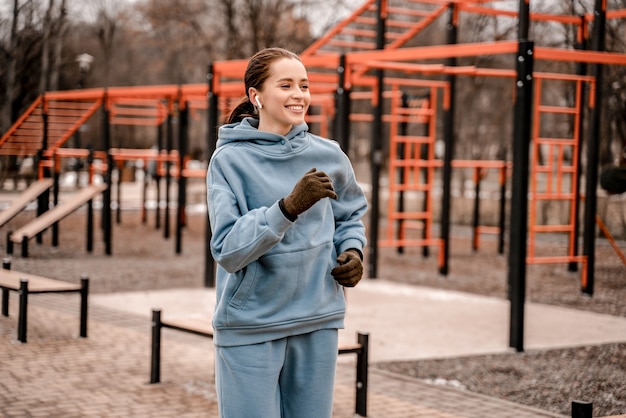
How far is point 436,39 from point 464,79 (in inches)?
212

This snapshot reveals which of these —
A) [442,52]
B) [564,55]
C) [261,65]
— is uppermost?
[442,52]

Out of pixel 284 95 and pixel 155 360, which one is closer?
pixel 284 95

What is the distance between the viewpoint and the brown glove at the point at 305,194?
2.93 meters

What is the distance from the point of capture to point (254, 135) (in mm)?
3170

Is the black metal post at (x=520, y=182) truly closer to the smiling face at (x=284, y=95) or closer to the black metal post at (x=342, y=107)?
the black metal post at (x=342, y=107)

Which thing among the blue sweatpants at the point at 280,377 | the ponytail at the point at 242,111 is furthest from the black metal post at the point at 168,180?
the blue sweatpants at the point at 280,377

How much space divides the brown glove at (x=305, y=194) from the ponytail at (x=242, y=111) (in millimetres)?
489

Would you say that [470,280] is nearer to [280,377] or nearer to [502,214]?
[502,214]

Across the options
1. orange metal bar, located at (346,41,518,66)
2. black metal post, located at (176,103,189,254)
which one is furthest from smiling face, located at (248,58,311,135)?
black metal post, located at (176,103,189,254)

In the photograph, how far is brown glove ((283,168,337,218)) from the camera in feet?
9.61

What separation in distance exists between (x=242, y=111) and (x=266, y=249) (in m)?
0.62

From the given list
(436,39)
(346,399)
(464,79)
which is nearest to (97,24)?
(436,39)

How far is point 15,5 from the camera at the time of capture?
1823 centimetres

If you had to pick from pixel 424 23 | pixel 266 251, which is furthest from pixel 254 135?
pixel 424 23
